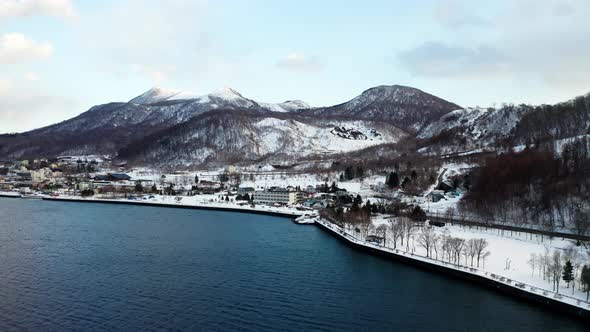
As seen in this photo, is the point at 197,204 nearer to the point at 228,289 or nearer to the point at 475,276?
the point at 228,289

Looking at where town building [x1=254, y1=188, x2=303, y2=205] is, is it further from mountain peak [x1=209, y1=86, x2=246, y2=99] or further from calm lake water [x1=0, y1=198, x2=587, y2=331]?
mountain peak [x1=209, y1=86, x2=246, y2=99]

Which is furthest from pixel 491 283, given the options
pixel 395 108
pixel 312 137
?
pixel 395 108

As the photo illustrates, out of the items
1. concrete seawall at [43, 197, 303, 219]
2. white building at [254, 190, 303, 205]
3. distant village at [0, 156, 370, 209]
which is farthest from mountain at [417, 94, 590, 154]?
concrete seawall at [43, 197, 303, 219]

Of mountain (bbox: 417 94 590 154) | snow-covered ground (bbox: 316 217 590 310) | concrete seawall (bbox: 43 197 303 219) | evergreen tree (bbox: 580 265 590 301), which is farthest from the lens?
mountain (bbox: 417 94 590 154)

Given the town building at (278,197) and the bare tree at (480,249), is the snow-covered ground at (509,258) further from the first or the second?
the town building at (278,197)

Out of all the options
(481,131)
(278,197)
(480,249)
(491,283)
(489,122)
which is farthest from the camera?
(489,122)

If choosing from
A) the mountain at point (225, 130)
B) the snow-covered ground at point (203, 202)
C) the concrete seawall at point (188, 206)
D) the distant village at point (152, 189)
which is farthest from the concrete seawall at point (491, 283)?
the mountain at point (225, 130)
